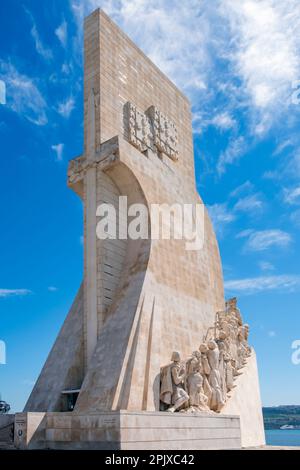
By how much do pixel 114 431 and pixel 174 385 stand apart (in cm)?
211

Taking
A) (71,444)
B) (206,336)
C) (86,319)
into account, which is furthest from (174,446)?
(206,336)

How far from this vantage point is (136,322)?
30.3 ft

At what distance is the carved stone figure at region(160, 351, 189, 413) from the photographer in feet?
30.0

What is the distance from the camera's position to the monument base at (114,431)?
7469mm

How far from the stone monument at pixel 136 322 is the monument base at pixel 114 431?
0.02 m

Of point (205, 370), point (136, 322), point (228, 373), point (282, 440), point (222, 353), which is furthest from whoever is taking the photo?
point (282, 440)

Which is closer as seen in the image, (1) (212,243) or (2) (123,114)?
(2) (123,114)

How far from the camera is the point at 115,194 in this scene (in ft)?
36.0

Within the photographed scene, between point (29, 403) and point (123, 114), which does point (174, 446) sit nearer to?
point (29, 403)

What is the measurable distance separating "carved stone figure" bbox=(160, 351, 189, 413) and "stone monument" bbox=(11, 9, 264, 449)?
0.02 metres

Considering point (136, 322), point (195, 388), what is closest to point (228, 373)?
point (195, 388)

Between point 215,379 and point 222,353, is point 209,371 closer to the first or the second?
point 215,379
